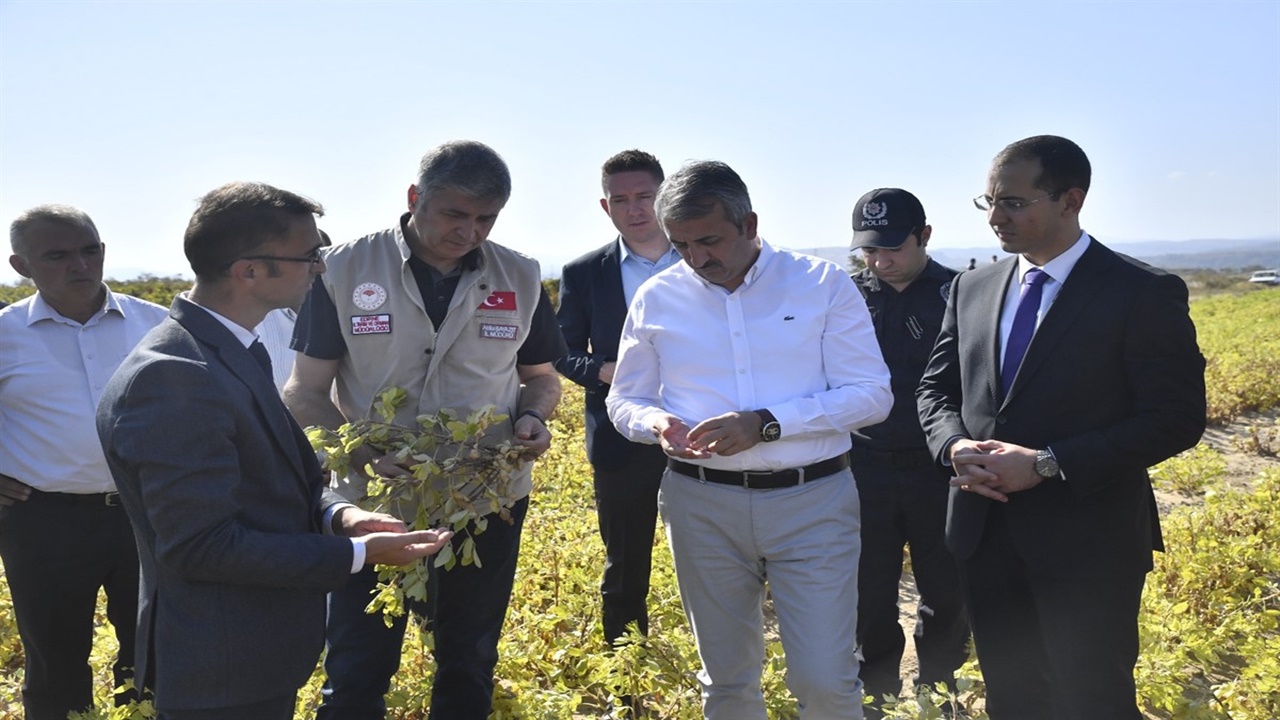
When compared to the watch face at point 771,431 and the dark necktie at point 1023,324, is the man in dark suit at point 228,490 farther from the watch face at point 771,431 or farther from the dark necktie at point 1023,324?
the dark necktie at point 1023,324

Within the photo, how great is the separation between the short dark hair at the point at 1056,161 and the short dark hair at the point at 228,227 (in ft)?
6.98

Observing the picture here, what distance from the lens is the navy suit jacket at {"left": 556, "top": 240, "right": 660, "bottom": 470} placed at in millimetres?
4105

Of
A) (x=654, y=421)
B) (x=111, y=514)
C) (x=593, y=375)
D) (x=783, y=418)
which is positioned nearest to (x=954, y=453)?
(x=783, y=418)

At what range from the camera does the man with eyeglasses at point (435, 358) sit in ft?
9.87

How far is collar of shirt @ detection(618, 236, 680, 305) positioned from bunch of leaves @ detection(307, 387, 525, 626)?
146 cm

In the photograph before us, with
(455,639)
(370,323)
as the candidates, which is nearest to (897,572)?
(455,639)

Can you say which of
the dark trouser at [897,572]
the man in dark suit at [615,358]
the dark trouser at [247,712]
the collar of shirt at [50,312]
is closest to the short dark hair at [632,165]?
the man in dark suit at [615,358]

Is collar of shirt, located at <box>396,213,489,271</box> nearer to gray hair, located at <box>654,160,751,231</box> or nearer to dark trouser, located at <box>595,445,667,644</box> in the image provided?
gray hair, located at <box>654,160,751,231</box>

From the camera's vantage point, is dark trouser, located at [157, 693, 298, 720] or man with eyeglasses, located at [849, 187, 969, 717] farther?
man with eyeglasses, located at [849, 187, 969, 717]

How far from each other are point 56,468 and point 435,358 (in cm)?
154

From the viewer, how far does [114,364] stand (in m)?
3.57

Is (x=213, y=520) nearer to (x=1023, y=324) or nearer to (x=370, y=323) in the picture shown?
(x=370, y=323)

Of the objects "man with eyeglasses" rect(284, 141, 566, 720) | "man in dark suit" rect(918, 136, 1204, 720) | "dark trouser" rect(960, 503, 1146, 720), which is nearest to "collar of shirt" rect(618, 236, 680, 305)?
"man with eyeglasses" rect(284, 141, 566, 720)

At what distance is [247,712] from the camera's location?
2.20 m
